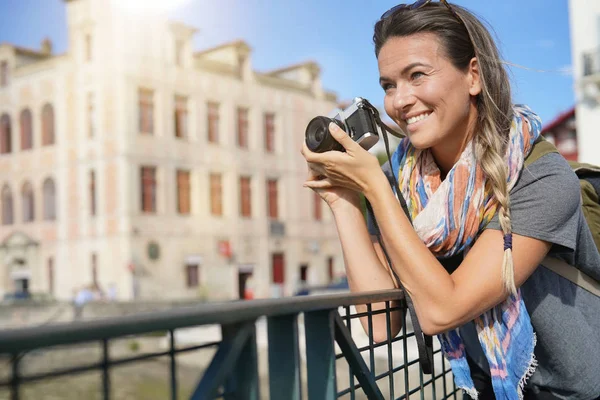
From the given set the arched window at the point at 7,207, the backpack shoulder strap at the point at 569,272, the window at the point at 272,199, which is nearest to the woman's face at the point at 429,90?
the backpack shoulder strap at the point at 569,272

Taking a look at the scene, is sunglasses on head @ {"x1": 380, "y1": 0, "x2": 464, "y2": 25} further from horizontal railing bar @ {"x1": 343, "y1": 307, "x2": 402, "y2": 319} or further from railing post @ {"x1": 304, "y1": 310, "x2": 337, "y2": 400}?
railing post @ {"x1": 304, "y1": 310, "x2": 337, "y2": 400}

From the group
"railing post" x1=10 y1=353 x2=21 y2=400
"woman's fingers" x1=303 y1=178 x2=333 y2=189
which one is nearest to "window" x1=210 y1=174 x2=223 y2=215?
"woman's fingers" x1=303 y1=178 x2=333 y2=189

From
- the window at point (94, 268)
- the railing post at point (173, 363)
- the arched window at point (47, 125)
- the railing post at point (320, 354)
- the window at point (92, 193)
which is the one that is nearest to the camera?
the railing post at point (173, 363)

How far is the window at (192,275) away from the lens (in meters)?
28.1

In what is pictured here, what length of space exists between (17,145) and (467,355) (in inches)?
1176

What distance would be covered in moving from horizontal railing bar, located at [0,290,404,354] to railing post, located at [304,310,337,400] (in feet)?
0.15

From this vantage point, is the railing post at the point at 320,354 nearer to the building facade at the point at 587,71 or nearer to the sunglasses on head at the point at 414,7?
the sunglasses on head at the point at 414,7

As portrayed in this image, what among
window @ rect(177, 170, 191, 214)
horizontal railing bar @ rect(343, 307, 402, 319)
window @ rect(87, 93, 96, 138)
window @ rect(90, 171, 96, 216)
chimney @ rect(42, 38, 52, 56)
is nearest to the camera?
horizontal railing bar @ rect(343, 307, 402, 319)

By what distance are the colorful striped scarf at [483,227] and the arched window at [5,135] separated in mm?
30434

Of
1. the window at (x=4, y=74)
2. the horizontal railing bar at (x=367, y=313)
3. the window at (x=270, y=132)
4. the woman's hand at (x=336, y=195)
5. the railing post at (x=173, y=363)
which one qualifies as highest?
the window at (x=4, y=74)

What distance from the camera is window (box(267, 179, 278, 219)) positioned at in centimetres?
3234

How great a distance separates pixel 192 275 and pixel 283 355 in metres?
27.6

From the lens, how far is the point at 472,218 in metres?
1.50

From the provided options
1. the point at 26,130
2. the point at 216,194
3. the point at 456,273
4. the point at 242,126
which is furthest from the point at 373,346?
the point at 242,126
